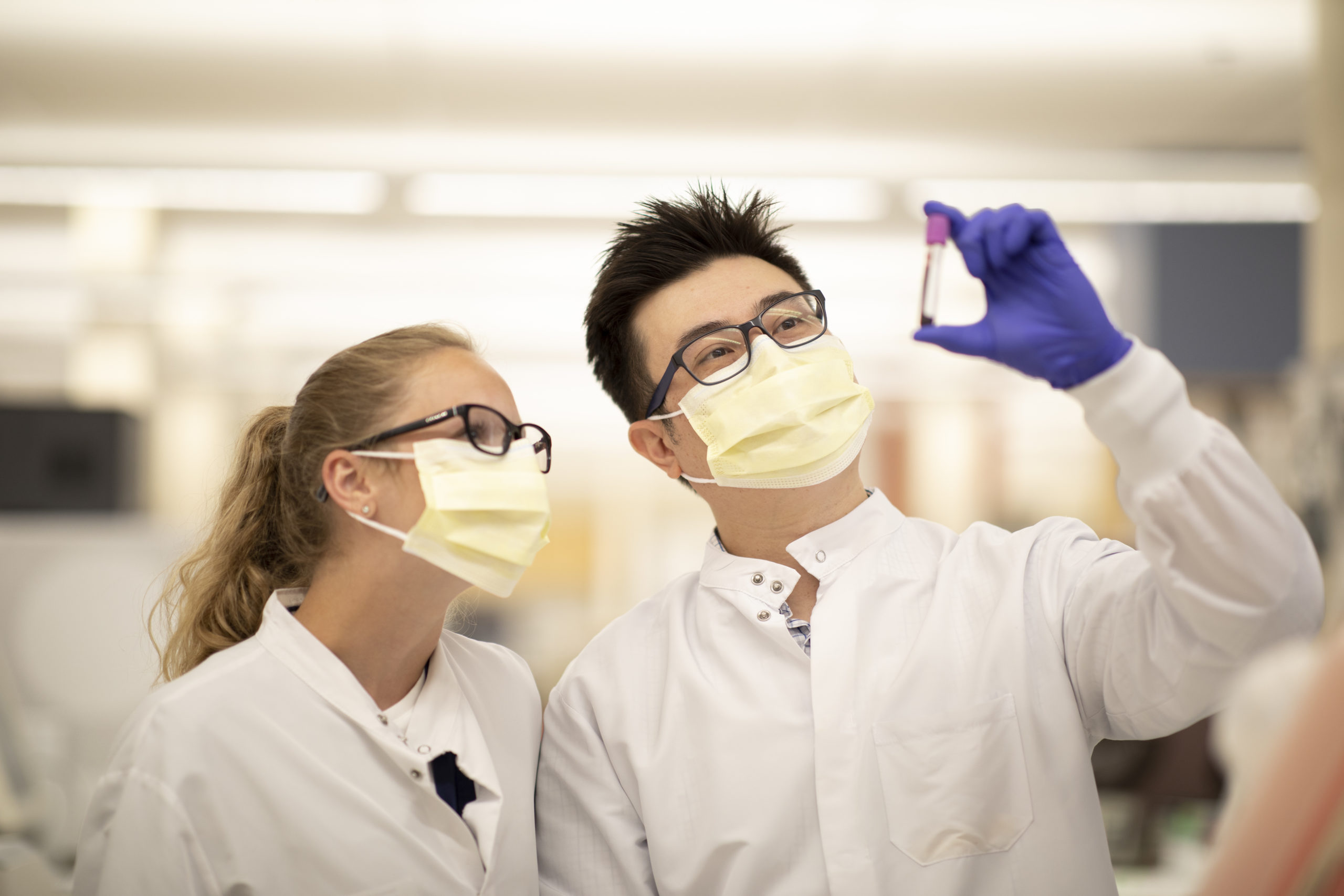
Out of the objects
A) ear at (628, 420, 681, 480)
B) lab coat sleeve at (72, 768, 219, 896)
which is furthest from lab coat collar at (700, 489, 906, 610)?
lab coat sleeve at (72, 768, 219, 896)

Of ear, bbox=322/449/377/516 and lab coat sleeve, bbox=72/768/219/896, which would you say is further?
ear, bbox=322/449/377/516

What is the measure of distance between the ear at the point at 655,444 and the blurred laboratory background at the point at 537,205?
0.54 metres

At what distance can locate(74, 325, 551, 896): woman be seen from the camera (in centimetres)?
125

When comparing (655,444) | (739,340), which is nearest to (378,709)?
(655,444)

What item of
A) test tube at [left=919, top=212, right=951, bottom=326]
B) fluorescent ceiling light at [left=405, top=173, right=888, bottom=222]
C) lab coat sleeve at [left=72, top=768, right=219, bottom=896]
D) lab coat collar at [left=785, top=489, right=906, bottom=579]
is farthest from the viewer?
fluorescent ceiling light at [left=405, top=173, right=888, bottom=222]

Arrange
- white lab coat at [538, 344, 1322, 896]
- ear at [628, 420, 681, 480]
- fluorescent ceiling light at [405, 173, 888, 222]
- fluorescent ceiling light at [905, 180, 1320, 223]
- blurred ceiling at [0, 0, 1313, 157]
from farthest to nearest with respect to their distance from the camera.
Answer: fluorescent ceiling light at [905, 180, 1320, 223], fluorescent ceiling light at [405, 173, 888, 222], blurred ceiling at [0, 0, 1313, 157], ear at [628, 420, 681, 480], white lab coat at [538, 344, 1322, 896]

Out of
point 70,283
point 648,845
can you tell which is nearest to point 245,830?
point 648,845

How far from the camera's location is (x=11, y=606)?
3.62 metres

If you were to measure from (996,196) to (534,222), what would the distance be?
97.3 inches

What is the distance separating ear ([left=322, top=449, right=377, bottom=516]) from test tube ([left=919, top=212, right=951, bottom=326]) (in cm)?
85

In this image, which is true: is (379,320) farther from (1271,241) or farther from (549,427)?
(1271,241)

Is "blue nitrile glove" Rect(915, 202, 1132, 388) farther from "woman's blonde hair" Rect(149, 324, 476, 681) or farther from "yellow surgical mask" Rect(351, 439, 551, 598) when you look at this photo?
"woman's blonde hair" Rect(149, 324, 476, 681)

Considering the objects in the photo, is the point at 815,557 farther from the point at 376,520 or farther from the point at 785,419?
the point at 376,520

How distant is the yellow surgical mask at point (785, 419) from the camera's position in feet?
4.99
